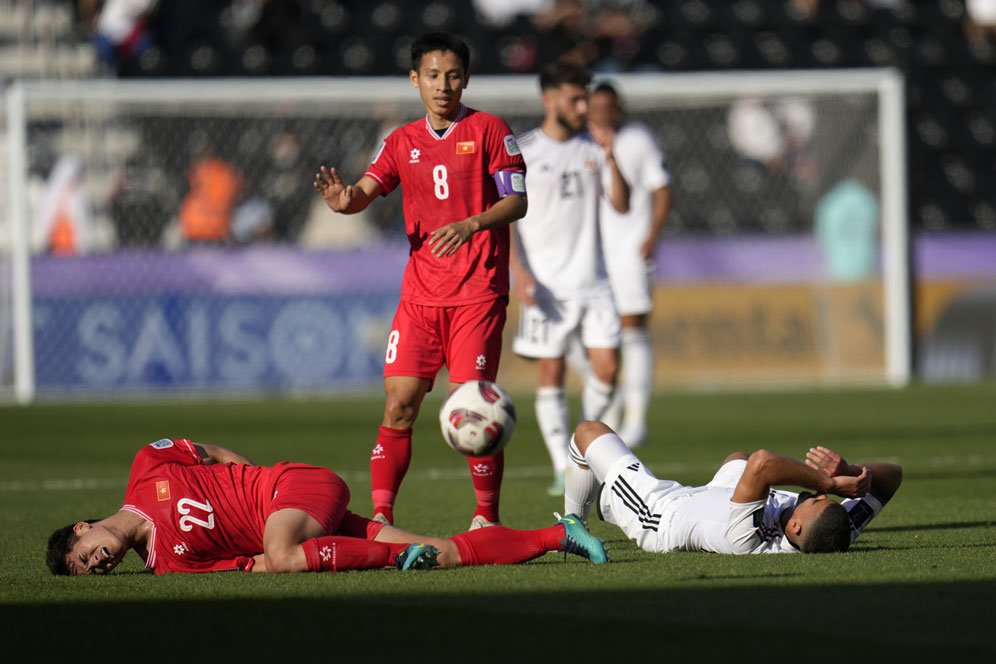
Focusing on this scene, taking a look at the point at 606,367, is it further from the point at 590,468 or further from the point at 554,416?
the point at 590,468

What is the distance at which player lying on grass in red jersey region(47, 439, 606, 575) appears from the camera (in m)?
5.99

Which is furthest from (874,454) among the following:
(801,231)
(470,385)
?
(801,231)

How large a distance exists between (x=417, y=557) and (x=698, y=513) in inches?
43.1

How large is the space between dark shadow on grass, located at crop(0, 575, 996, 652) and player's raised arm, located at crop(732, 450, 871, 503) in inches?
19.0

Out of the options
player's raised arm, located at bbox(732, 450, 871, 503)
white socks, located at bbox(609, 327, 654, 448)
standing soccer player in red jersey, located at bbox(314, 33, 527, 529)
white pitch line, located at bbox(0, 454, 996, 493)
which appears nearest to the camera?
player's raised arm, located at bbox(732, 450, 871, 503)

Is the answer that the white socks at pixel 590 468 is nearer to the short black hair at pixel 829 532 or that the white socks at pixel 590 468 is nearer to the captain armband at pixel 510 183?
the short black hair at pixel 829 532

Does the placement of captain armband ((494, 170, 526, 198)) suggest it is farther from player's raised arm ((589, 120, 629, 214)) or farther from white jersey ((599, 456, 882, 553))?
player's raised arm ((589, 120, 629, 214))

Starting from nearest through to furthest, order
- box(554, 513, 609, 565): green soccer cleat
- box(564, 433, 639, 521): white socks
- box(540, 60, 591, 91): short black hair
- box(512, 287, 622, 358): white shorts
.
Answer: box(554, 513, 609, 565): green soccer cleat, box(564, 433, 639, 521): white socks, box(540, 60, 591, 91): short black hair, box(512, 287, 622, 358): white shorts

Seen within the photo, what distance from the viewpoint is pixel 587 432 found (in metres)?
6.63

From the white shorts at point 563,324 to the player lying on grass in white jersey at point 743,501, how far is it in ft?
8.99

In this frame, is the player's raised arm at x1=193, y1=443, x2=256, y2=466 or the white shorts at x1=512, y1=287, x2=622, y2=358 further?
the white shorts at x1=512, y1=287, x2=622, y2=358

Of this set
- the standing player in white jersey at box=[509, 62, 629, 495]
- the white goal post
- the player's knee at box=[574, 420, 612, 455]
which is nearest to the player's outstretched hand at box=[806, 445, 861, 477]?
the player's knee at box=[574, 420, 612, 455]

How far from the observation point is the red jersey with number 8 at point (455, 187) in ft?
23.4

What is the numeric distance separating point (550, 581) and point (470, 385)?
32.1 inches
